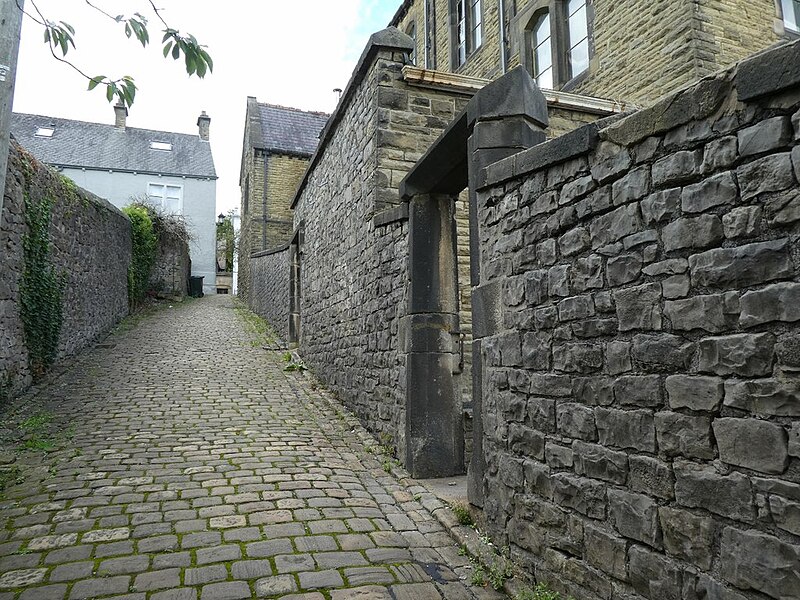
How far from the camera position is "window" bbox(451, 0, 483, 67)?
1438 centimetres

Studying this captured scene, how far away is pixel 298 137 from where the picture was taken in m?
23.7

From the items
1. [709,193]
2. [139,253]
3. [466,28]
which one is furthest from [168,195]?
[709,193]

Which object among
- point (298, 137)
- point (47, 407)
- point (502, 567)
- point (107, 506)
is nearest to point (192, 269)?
point (298, 137)

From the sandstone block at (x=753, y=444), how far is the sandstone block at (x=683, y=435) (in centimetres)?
6

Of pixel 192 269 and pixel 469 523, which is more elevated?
pixel 192 269

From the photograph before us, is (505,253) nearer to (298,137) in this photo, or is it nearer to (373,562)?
(373,562)

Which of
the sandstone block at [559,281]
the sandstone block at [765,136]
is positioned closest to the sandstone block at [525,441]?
the sandstone block at [559,281]

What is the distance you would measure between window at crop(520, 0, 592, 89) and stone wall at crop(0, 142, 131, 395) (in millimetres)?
9244

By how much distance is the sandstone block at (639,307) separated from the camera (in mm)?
2492

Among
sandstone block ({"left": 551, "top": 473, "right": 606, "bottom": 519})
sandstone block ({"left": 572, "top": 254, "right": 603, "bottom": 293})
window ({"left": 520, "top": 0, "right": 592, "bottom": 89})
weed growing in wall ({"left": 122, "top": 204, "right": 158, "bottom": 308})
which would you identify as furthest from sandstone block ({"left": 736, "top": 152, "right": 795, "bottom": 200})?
weed growing in wall ({"left": 122, "top": 204, "right": 158, "bottom": 308})

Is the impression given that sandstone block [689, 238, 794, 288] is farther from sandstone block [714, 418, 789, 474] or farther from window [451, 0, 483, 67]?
window [451, 0, 483, 67]

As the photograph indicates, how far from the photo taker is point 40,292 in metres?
8.80

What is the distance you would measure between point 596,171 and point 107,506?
4.12m

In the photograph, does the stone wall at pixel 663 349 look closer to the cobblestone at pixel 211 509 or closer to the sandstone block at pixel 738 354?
the sandstone block at pixel 738 354
